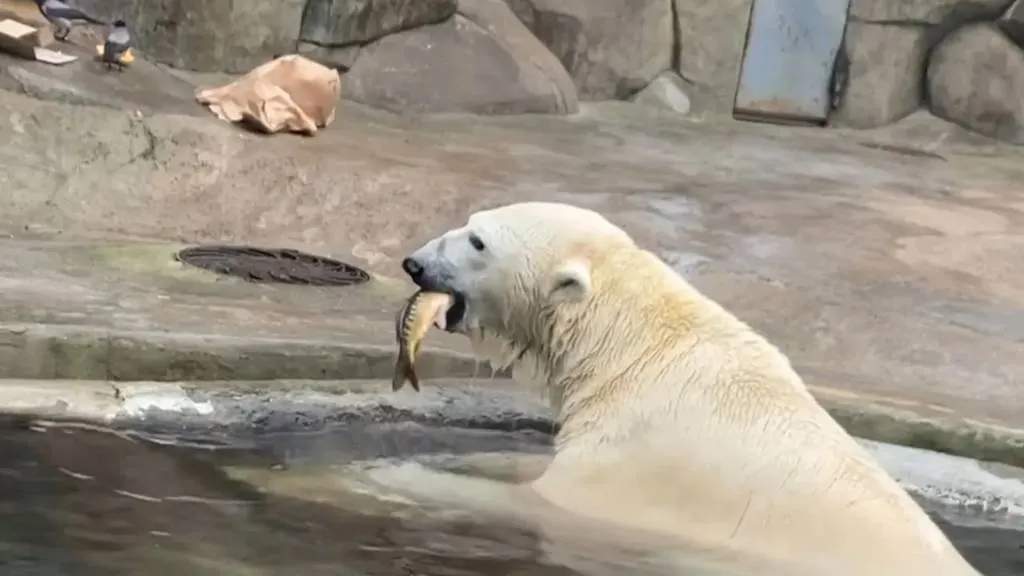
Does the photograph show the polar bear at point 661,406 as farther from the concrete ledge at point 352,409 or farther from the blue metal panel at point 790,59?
the blue metal panel at point 790,59

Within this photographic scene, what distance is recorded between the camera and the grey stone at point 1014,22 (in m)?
9.98

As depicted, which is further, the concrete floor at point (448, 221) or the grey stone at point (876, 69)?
the grey stone at point (876, 69)

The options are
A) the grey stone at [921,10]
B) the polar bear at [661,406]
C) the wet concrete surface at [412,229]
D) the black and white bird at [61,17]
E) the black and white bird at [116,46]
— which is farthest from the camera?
the grey stone at [921,10]

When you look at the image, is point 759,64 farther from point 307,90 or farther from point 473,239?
point 473,239

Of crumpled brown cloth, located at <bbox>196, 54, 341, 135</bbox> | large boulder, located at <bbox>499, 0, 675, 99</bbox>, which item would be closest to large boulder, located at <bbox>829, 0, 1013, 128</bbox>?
large boulder, located at <bbox>499, 0, 675, 99</bbox>

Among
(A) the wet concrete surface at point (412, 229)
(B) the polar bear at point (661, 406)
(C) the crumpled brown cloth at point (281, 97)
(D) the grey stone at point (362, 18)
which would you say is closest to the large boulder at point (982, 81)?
(A) the wet concrete surface at point (412, 229)

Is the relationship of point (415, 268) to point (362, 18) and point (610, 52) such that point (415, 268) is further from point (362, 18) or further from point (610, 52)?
point (610, 52)

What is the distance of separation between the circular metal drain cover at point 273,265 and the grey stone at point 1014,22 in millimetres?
6962

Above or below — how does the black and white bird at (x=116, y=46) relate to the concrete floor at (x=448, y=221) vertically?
above

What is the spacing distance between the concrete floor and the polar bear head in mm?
690

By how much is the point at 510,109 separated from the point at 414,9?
0.88 m

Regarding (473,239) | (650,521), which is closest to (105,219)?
(473,239)

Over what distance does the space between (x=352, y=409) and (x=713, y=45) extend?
7.39 m

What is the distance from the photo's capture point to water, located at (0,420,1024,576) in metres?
2.30
